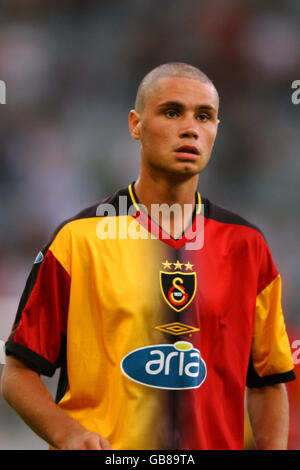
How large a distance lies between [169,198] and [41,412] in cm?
65

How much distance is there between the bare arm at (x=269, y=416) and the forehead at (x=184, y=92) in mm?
793

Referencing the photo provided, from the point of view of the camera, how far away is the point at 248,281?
6.14 ft

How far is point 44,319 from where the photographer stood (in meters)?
1.78

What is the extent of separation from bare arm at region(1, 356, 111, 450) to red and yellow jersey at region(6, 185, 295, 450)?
0.04 metres

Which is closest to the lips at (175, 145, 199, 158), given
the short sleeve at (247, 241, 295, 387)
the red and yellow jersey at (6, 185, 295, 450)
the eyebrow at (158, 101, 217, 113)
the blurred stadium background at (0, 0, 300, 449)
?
the eyebrow at (158, 101, 217, 113)

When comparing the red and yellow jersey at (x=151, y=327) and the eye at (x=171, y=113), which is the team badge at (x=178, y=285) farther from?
the eye at (x=171, y=113)

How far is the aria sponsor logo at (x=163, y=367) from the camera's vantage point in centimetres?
172

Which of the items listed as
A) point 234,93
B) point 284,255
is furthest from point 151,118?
point 234,93

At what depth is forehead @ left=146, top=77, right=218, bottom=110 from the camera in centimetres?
180

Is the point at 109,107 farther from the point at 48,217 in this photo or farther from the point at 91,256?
the point at 91,256
